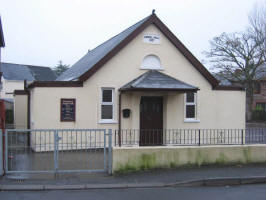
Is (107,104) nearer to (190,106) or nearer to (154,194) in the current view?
(190,106)

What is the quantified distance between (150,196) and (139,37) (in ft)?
29.1

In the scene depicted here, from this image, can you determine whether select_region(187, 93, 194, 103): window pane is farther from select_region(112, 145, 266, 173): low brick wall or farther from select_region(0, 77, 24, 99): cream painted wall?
select_region(0, 77, 24, 99): cream painted wall

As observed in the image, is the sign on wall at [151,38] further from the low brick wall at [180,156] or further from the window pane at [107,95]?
the low brick wall at [180,156]

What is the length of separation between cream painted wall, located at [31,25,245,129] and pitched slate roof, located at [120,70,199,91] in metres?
0.64

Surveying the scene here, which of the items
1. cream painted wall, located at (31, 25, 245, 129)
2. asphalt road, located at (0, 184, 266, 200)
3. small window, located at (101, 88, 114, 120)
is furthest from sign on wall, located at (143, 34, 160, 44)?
asphalt road, located at (0, 184, 266, 200)

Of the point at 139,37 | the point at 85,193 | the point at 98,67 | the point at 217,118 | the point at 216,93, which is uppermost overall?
the point at 139,37

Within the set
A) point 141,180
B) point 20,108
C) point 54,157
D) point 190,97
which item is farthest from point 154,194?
point 20,108

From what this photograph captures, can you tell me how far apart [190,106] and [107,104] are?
13.4 feet

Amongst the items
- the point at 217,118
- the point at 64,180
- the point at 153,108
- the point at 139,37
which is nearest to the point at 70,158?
Answer: the point at 64,180

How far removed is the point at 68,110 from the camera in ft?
42.6

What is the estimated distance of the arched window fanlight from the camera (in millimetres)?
14289

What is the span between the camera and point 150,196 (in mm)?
6844

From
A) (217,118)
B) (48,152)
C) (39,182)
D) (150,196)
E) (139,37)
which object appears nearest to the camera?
(150,196)

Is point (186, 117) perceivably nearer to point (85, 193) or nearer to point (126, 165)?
point (126, 165)
